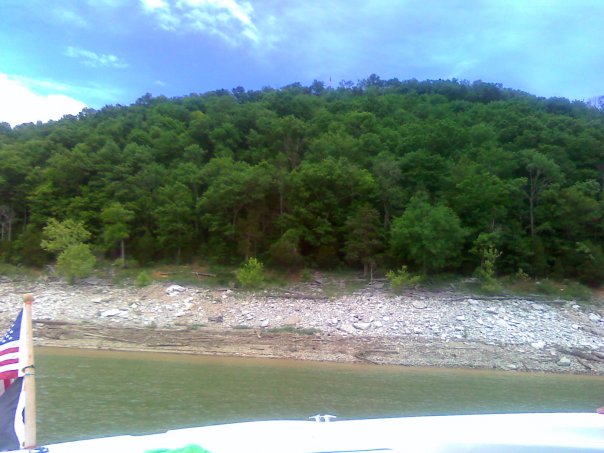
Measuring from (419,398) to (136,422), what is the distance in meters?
8.90

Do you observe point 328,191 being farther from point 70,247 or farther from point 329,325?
point 70,247

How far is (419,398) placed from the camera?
17.8m

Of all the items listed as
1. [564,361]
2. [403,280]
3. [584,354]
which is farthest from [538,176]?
[564,361]

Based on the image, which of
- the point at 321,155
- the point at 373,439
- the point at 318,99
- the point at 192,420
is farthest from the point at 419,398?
the point at 318,99

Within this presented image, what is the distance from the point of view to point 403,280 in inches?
1629

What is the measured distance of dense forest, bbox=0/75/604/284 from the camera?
48.0 meters

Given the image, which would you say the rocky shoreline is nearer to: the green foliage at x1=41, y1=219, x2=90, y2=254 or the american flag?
the green foliage at x1=41, y1=219, x2=90, y2=254

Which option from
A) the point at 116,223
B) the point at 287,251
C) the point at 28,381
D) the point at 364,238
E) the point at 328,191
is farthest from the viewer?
the point at 116,223

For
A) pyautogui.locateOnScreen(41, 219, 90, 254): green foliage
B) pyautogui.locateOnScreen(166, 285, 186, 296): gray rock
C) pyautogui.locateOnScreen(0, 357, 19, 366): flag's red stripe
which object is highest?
pyautogui.locateOnScreen(0, 357, 19, 366): flag's red stripe

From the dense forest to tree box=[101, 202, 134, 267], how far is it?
0.51 ft

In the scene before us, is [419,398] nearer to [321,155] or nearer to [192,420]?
[192,420]

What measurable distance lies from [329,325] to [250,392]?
17.9 metres

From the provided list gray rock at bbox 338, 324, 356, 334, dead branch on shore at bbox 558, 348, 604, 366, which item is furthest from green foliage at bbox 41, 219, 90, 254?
dead branch on shore at bbox 558, 348, 604, 366

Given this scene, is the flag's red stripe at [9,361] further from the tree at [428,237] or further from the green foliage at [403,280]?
the tree at [428,237]
